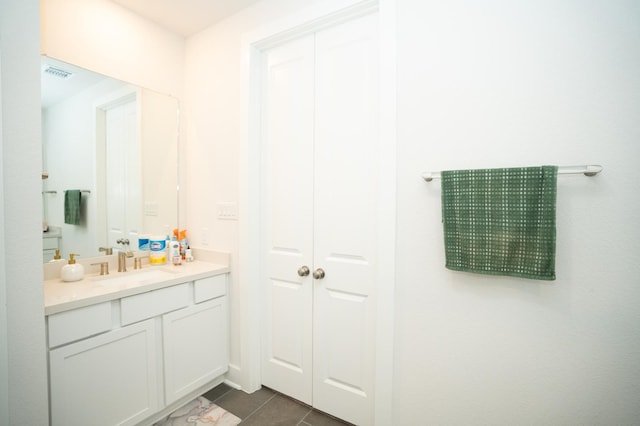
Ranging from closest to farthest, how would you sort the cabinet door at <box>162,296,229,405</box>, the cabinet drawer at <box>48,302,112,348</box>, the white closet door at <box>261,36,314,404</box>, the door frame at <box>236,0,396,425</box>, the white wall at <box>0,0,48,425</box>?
the white wall at <box>0,0,48,425</box> → the cabinet drawer at <box>48,302,112,348</box> → the door frame at <box>236,0,396,425</box> → the cabinet door at <box>162,296,229,405</box> → the white closet door at <box>261,36,314,404</box>

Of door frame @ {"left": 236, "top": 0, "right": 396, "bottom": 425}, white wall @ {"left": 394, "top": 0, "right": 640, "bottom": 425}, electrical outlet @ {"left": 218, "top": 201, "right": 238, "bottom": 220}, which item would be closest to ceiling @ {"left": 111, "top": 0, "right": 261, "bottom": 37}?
door frame @ {"left": 236, "top": 0, "right": 396, "bottom": 425}

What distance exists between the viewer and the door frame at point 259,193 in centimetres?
136

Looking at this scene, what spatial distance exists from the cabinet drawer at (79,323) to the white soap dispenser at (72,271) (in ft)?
1.30

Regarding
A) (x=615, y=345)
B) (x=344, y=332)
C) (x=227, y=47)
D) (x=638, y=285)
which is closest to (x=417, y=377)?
(x=344, y=332)

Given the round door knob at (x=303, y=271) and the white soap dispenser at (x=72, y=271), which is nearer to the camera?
the white soap dispenser at (x=72, y=271)

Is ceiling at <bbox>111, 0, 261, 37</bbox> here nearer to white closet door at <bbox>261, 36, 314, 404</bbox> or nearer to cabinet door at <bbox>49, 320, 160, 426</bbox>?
white closet door at <bbox>261, 36, 314, 404</bbox>

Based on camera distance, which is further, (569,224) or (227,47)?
(227,47)

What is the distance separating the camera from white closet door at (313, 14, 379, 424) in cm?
151

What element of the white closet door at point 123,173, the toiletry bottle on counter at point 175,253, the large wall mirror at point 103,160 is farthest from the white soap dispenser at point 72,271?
the toiletry bottle on counter at point 175,253

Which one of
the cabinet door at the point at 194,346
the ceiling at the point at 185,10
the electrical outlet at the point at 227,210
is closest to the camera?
the cabinet door at the point at 194,346

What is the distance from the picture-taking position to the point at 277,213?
1.85 meters

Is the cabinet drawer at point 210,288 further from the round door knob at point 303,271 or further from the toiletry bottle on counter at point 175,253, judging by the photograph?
the round door knob at point 303,271

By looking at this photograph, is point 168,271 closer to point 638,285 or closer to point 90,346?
point 90,346

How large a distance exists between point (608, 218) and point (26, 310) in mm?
2181
